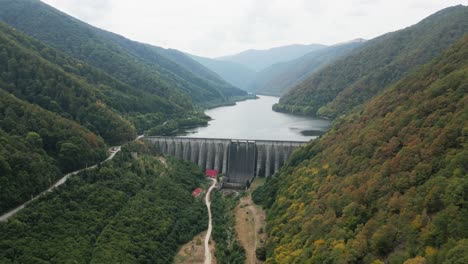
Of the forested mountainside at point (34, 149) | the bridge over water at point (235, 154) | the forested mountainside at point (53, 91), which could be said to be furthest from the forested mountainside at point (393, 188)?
the forested mountainside at point (53, 91)

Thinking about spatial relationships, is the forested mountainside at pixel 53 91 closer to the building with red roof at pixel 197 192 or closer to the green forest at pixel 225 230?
the building with red roof at pixel 197 192

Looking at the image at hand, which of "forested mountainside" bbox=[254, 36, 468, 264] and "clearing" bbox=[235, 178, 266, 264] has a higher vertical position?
"forested mountainside" bbox=[254, 36, 468, 264]

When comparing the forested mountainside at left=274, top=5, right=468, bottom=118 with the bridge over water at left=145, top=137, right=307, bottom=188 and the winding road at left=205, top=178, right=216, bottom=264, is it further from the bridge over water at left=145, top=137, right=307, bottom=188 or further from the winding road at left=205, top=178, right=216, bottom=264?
the winding road at left=205, top=178, right=216, bottom=264

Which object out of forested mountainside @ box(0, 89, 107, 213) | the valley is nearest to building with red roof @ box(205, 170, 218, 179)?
the valley

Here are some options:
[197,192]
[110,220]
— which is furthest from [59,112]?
[110,220]

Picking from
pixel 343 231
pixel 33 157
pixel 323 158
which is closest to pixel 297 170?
pixel 323 158

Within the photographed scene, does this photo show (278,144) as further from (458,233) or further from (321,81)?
(321,81)
